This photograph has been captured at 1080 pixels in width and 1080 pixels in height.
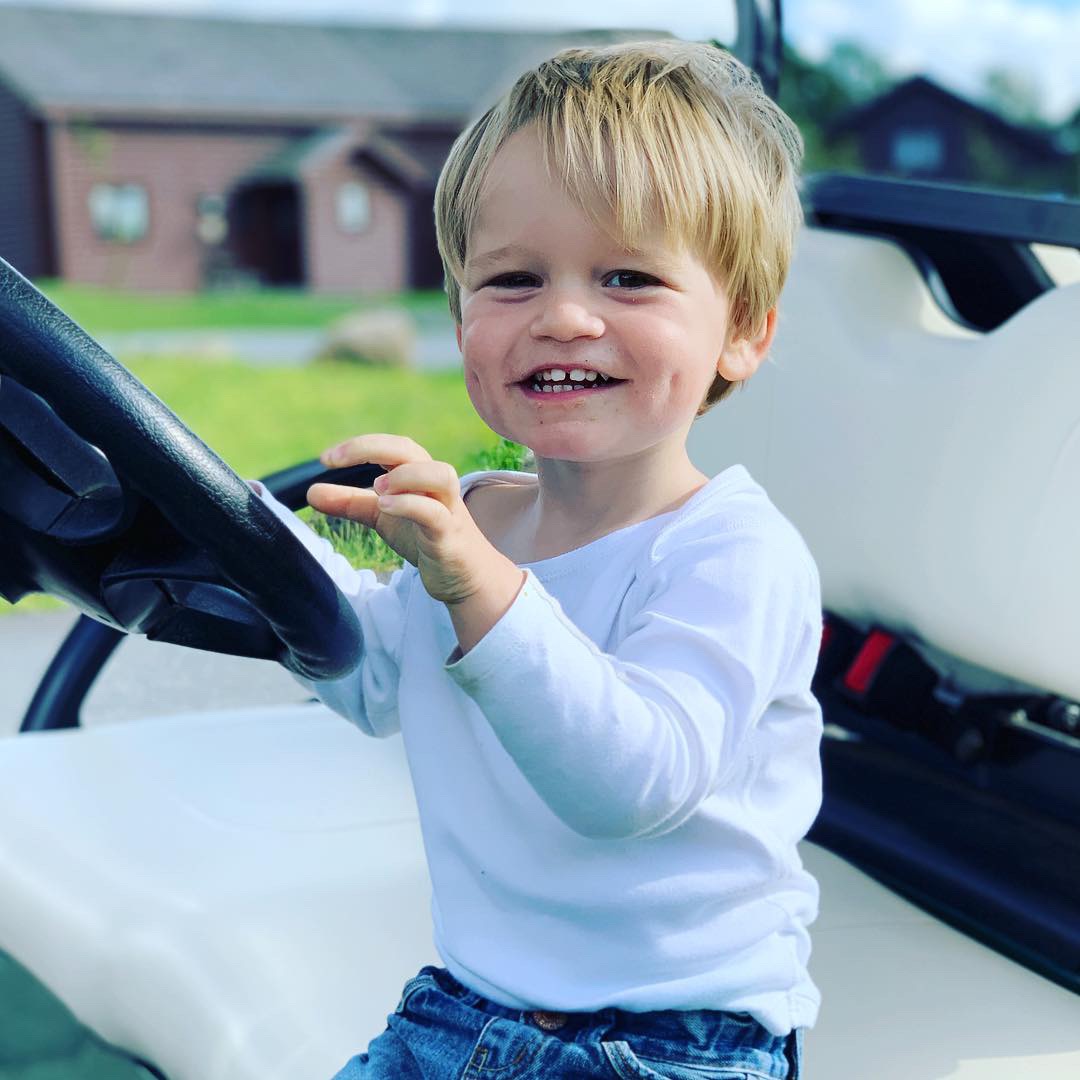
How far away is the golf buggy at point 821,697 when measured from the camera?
2.78ft

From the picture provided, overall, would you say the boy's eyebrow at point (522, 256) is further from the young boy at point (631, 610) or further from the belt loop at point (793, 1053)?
the belt loop at point (793, 1053)

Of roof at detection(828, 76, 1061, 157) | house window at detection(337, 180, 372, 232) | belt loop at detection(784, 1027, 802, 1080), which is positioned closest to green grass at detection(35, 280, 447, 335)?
house window at detection(337, 180, 372, 232)

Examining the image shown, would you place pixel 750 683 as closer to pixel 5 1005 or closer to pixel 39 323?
pixel 39 323

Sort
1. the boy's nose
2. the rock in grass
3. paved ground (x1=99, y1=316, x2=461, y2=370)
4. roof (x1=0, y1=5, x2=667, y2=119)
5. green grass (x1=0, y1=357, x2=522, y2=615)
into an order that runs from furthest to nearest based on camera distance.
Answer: roof (x1=0, y1=5, x2=667, y2=119) < paved ground (x1=99, y1=316, x2=461, y2=370) < the rock in grass < green grass (x1=0, y1=357, x2=522, y2=615) < the boy's nose

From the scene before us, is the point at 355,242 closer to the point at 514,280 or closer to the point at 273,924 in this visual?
the point at 273,924

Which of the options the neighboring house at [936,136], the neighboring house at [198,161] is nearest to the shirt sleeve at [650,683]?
the neighboring house at [198,161]

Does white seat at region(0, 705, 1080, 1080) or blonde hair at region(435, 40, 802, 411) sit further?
white seat at region(0, 705, 1080, 1080)

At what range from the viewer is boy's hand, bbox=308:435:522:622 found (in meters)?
0.71

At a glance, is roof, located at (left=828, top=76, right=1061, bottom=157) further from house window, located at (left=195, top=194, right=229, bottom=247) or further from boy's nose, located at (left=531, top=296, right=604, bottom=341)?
boy's nose, located at (left=531, top=296, right=604, bottom=341)

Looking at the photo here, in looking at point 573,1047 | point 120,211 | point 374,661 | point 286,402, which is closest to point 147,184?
point 120,211

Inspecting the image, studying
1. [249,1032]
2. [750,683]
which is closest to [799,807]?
[750,683]

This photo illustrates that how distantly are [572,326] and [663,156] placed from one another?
0.11 metres

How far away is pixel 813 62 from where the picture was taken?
97.2ft

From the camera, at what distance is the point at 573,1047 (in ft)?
2.89
